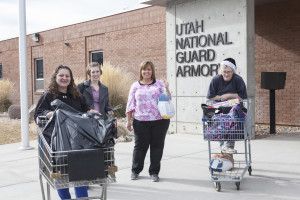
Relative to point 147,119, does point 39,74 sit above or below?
above

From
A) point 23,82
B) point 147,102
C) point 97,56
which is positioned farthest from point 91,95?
point 97,56

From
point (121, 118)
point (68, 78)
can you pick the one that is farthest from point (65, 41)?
point (68, 78)

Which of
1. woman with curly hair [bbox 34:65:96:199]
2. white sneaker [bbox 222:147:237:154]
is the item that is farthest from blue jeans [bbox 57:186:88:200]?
white sneaker [bbox 222:147:237:154]

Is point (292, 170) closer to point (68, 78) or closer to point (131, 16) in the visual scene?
point (68, 78)

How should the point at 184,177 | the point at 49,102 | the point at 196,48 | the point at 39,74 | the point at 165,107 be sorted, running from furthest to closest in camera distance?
the point at 39,74 → the point at 196,48 → the point at 184,177 → the point at 165,107 → the point at 49,102

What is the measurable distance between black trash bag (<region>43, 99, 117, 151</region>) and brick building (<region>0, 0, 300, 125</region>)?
9.54 metres

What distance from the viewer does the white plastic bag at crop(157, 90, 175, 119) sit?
5.13 metres

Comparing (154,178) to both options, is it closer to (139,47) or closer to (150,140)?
(150,140)

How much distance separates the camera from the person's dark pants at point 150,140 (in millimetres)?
5480

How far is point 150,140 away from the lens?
5.60 m

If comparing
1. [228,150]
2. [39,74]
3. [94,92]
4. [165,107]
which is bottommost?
[228,150]

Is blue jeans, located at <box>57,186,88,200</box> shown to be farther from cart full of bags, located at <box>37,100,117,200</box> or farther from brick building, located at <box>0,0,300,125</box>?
brick building, located at <box>0,0,300,125</box>

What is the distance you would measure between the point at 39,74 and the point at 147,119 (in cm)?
1968

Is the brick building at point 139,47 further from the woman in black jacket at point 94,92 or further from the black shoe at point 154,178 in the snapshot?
the woman in black jacket at point 94,92
